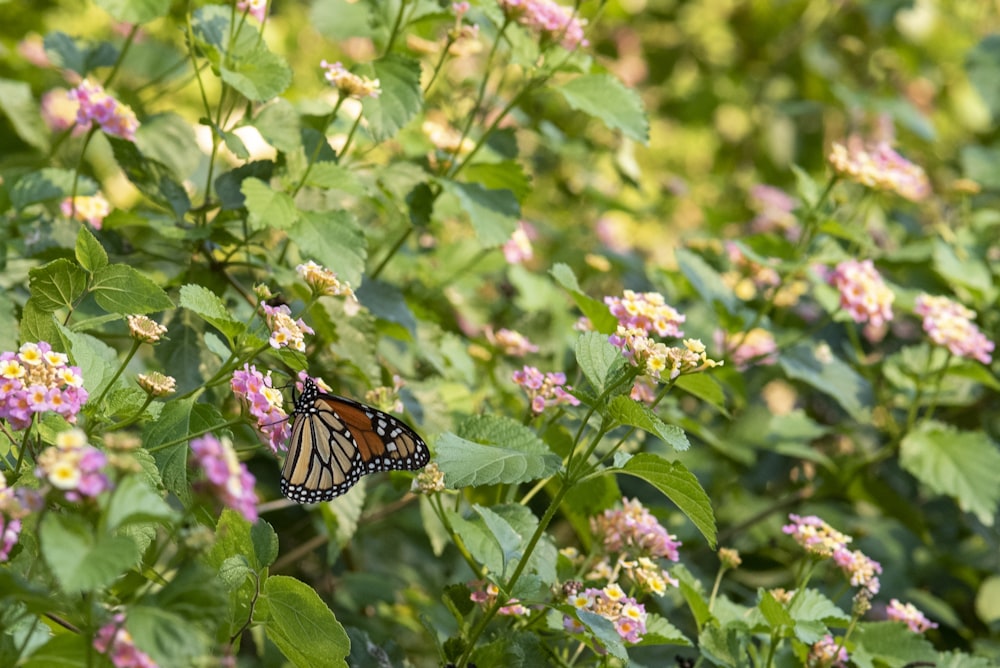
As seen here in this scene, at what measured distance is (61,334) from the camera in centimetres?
148

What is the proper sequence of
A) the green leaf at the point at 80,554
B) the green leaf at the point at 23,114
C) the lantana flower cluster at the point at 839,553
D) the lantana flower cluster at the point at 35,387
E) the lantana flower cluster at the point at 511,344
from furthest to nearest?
1. the green leaf at the point at 23,114
2. the lantana flower cluster at the point at 511,344
3. the lantana flower cluster at the point at 839,553
4. the lantana flower cluster at the point at 35,387
5. the green leaf at the point at 80,554

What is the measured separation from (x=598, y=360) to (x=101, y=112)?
3.42 ft

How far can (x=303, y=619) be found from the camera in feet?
4.85

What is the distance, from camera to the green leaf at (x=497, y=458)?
5.04 feet

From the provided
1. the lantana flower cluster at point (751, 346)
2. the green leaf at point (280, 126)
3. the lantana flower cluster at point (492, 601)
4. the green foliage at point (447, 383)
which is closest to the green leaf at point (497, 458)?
the green foliage at point (447, 383)

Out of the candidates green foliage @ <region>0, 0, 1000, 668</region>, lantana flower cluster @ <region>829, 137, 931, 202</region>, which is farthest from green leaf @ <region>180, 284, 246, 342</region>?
lantana flower cluster @ <region>829, 137, 931, 202</region>

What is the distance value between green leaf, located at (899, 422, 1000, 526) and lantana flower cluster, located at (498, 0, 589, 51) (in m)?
1.28

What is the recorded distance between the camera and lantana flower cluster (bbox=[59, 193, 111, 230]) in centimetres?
209

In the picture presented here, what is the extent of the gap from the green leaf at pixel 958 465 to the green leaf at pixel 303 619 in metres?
1.60

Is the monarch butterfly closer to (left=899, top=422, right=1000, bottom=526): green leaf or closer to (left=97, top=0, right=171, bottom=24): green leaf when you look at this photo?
(left=97, top=0, right=171, bottom=24): green leaf

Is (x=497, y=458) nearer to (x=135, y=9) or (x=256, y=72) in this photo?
(x=256, y=72)

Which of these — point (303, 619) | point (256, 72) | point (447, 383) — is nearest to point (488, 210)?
point (447, 383)

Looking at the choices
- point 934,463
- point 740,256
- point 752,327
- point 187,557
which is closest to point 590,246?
point 740,256

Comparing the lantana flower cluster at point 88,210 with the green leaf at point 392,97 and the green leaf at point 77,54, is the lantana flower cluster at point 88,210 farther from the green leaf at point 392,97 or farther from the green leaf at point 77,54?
the green leaf at point 392,97
